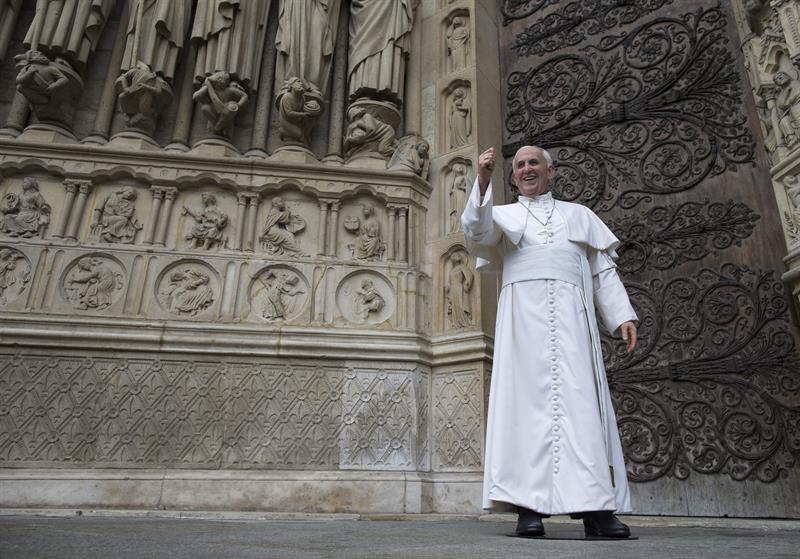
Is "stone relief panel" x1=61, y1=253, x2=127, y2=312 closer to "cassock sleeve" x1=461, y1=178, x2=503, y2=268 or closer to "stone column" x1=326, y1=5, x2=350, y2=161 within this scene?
"stone column" x1=326, y1=5, x2=350, y2=161

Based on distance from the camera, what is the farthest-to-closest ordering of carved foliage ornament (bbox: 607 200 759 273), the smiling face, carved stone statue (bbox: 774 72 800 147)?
1. carved foliage ornament (bbox: 607 200 759 273)
2. carved stone statue (bbox: 774 72 800 147)
3. the smiling face

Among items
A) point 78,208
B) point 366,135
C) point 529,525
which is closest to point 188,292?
point 78,208

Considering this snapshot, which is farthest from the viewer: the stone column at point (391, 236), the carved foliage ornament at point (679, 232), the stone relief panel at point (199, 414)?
the stone column at point (391, 236)

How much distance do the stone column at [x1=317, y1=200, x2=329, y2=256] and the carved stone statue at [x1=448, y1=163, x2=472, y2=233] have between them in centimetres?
97

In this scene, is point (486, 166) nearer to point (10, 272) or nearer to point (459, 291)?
point (459, 291)

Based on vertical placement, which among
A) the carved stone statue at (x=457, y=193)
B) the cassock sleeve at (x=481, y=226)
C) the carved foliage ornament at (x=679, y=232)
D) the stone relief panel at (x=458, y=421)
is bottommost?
the stone relief panel at (x=458, y=421)

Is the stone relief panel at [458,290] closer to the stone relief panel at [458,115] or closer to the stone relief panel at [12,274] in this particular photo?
the stone relief panel at [458,115]

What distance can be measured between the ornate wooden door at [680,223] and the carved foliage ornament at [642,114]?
10 mm

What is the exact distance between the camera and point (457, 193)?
4.75 metres

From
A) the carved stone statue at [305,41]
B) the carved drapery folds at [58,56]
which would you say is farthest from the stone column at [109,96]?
the carved stone statue at [305,41]

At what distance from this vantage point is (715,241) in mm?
4254

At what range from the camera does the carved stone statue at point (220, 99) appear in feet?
15.4

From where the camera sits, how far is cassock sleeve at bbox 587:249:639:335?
2.50 m

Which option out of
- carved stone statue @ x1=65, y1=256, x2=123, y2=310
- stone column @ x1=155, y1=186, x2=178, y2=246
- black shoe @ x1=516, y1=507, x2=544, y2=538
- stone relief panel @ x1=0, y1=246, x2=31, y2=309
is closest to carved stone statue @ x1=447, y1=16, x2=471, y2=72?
stone column @ x1=155, y1=186, x2=178, y2=246
